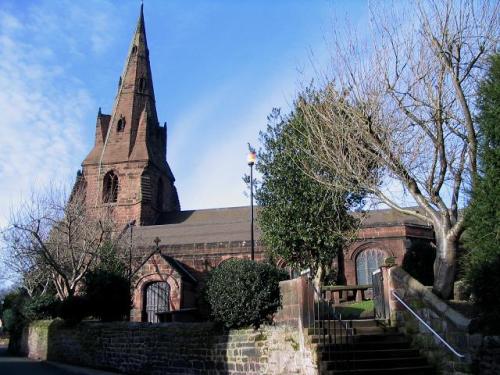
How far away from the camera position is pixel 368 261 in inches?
1181

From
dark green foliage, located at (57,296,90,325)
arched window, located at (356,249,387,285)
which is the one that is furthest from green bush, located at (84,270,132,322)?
arched window, located at (356,249,387,285)

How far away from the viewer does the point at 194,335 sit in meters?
12.5

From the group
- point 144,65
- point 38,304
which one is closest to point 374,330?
point 38,304

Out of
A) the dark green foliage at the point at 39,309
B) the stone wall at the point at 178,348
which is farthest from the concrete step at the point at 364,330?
the dark green foliage at the point at 39,309

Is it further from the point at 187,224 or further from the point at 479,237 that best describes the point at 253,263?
the point at 187,224

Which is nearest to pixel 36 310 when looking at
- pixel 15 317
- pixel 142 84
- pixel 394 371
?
pixel 15 317

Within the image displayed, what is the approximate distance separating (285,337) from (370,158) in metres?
4.73

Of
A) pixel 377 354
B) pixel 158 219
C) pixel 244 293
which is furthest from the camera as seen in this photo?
pixel 158 219

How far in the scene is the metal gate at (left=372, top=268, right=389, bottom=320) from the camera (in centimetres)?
1131

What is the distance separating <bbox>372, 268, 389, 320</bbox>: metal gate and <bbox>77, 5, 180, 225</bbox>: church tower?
30.4 m

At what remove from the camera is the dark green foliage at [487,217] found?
810cm

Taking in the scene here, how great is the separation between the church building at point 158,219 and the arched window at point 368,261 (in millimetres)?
59

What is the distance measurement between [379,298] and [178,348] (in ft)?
17.5

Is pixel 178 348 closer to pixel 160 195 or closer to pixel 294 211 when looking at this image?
pixel 294 211
